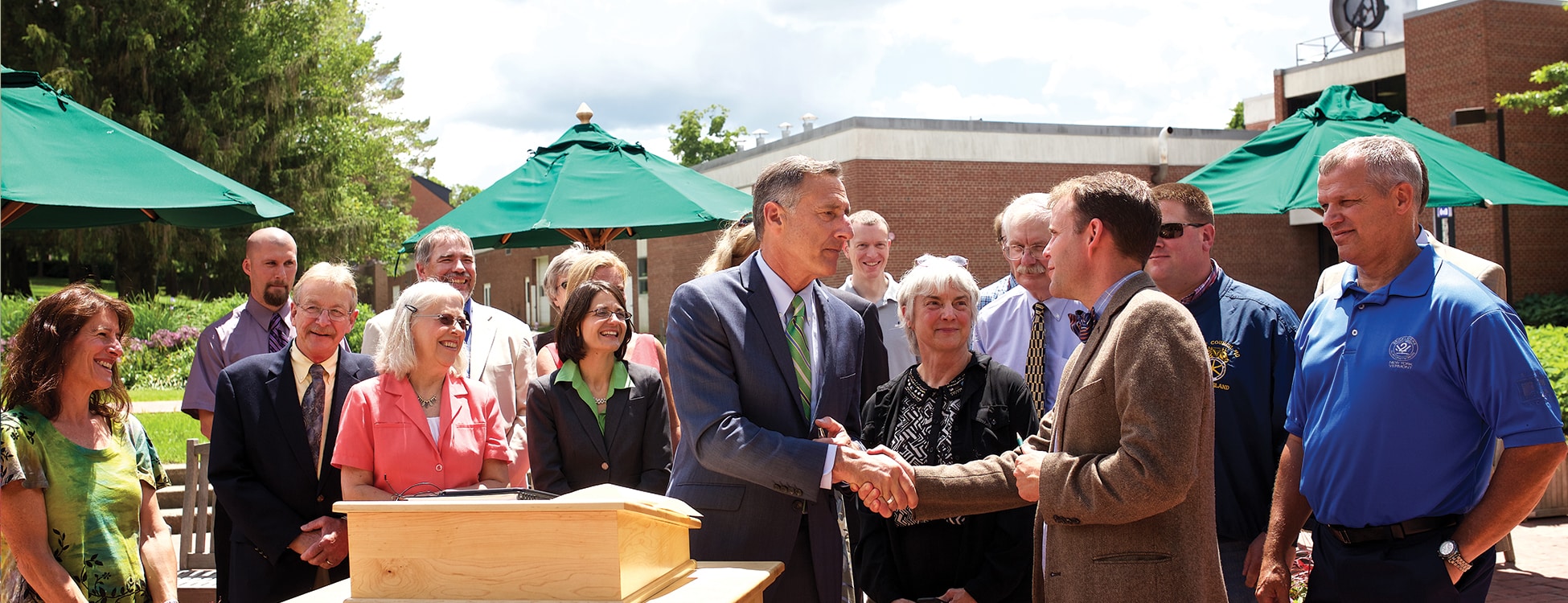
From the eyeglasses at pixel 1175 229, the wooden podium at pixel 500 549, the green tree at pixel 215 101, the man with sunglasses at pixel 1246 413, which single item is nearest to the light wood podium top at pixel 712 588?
the wooden podium at pixel 500 549

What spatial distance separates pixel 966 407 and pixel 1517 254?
3312cm

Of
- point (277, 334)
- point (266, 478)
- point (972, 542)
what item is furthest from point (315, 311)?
point (972, 542)

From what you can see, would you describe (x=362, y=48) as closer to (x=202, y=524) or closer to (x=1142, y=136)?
(x=1142, y=136)

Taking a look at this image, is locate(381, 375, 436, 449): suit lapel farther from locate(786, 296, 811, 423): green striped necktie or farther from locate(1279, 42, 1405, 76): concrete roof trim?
locate(1279, 42, 1405, 76): concrete roof trim

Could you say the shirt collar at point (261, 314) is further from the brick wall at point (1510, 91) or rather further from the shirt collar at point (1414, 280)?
the brick wall at point (1510, 91)

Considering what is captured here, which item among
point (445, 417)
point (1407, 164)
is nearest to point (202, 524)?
point (445, 417)

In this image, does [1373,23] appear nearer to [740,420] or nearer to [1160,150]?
[1160,150]

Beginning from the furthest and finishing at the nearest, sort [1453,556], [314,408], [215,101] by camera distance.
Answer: [215,101] < [314,408] < [1453,556]

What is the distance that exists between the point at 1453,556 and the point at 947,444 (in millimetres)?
1572

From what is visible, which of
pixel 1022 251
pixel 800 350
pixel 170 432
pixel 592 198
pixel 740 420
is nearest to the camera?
pixel 740 420

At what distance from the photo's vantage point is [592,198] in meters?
7.79

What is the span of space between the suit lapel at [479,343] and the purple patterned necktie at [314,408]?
1051 millimetres

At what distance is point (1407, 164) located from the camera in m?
3.45

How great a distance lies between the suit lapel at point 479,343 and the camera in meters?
5.76
